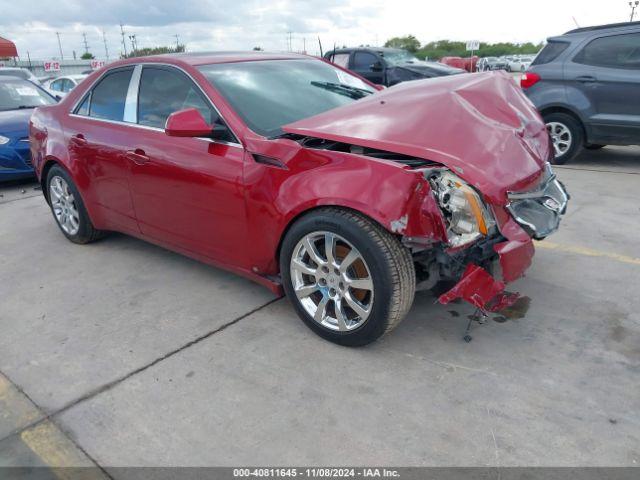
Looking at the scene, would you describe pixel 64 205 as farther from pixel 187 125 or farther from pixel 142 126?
pixel 187 125

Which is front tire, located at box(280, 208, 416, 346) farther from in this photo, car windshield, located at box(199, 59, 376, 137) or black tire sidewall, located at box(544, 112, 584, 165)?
black tire sidewall, located at box(544, 112, 584, 165)

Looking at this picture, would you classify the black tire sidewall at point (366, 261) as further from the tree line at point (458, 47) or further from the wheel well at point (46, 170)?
the tree line at point (458, 47)

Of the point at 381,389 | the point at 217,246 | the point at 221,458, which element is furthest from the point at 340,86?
the point at 221,458

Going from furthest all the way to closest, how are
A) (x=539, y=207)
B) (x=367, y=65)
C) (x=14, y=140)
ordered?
(x=367, y=65) < (x=14, y=140) < (x=539, y=207)

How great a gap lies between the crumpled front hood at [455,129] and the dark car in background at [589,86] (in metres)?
3.94

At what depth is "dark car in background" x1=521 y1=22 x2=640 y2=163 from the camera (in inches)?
263

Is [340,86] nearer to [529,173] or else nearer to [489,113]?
[489,113]

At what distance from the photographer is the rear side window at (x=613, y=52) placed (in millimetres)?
6664

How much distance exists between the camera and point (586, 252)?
169 inches

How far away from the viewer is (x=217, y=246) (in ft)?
11.6

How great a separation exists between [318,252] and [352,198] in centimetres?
43

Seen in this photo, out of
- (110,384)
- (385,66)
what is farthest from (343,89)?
(385,66)

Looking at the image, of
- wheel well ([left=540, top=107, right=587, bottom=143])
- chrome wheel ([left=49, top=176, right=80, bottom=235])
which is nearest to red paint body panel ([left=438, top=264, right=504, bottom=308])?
chrome wheel ([left=49, top=176, right=80, bottom=235])

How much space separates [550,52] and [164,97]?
571 cm
